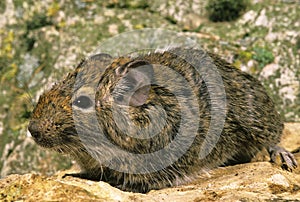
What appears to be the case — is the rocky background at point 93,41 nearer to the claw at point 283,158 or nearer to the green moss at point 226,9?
the green moss at point 226,9

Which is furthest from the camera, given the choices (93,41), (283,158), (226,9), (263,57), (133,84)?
(226,9)

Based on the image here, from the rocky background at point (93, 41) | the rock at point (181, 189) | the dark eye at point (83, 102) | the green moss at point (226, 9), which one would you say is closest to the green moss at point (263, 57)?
Result: the rocky background at point (93, 41)

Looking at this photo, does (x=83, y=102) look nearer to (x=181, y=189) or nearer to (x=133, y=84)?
(x=133, y=84)

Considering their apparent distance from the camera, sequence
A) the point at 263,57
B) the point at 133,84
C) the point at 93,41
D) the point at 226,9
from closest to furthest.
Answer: the point at 133,84 → the point at 263,57 → the point at 93,41 → the point at 226,9

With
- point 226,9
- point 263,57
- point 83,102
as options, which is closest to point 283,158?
point 83,102

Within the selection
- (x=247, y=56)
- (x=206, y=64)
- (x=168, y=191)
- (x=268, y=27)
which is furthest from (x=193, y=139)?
(x=268, y=27)

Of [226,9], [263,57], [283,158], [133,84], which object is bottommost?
[283,158]

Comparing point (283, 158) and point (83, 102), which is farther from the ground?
point (83, 102)

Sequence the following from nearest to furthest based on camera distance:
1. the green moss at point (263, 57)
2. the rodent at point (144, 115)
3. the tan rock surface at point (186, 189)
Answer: the tan rock surface at point (186, 189) → the rodent at point (144, 115) → the green moss at point (263, 57)
